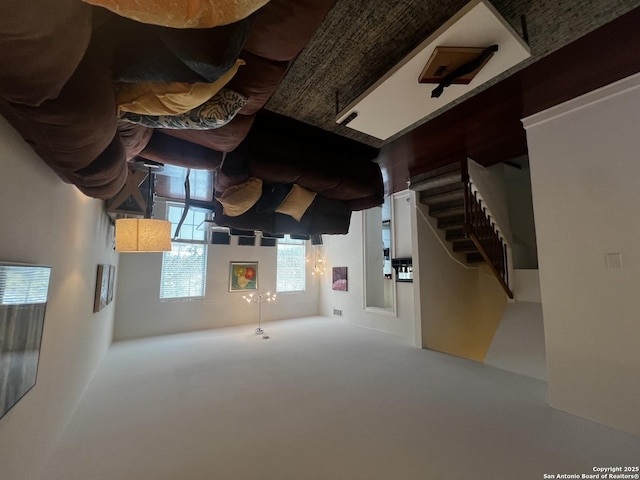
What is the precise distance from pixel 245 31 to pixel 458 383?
12.3ft

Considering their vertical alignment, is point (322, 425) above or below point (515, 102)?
below

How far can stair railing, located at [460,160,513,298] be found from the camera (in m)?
3.49

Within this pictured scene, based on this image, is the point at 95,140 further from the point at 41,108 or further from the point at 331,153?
the point at 331,153

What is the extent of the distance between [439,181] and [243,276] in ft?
16.3

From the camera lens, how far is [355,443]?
2.03 metres

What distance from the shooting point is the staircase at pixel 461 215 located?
3570 mm

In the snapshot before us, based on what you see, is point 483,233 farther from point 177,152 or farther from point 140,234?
point 140,234

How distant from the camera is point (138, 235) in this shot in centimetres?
306

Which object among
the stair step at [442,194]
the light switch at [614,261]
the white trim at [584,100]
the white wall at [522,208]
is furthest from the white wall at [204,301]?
the light switch at [614,261]

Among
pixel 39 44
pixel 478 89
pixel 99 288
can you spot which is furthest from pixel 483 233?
pixel 99 288

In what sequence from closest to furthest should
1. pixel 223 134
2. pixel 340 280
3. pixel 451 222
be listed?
pixel 223 134
pixel 451 222
pixel 340 280

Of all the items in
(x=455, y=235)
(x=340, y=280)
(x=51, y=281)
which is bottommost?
(x=340, y=280)

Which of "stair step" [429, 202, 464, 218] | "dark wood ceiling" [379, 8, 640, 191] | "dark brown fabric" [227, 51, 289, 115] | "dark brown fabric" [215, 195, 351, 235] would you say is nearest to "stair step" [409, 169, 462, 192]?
"dark wood ceiling" [379, 8, 640, 191]

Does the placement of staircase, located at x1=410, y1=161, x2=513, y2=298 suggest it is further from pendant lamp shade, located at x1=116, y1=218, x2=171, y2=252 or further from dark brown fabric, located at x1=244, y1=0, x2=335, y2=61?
pendant lamp shade, located at x1=116, y1=218, x2=171, y2=252
